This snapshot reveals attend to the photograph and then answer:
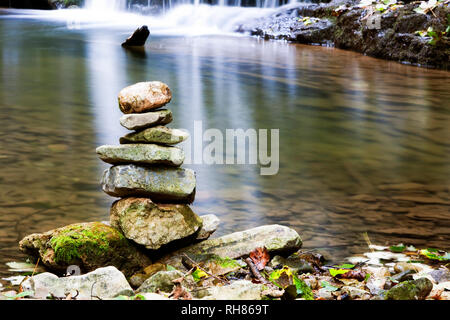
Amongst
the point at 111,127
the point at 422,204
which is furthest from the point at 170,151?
the point at 111,127

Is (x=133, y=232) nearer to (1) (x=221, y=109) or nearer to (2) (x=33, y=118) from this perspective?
(2) (x=33, y=118)

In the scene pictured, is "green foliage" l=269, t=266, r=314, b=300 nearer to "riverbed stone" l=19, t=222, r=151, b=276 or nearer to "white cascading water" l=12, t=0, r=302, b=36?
"riverbed stone" l=19, t=222, r=151, b=276

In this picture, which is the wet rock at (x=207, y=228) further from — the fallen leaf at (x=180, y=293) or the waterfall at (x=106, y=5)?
the waterfall at (x=106, y=5)

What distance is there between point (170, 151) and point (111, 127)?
13.5 ft

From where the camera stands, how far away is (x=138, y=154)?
4168mm

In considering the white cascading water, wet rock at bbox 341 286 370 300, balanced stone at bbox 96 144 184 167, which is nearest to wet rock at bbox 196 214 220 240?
balanced stone at bbox 96 144 184 167

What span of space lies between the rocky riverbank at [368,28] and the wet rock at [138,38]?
16.5 ft

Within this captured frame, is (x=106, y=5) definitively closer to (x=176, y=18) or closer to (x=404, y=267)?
(x=176, y=18)

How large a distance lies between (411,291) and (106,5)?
30.6 meters

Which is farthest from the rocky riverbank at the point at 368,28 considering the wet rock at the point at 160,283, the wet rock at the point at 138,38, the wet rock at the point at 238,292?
the wet rock at the point at 238,292

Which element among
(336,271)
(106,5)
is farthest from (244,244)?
(106,5)

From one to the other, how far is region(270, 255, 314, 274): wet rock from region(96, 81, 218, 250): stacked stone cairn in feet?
2.02

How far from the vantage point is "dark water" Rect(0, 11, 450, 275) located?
15.9ft

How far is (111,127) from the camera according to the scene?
8102mm
